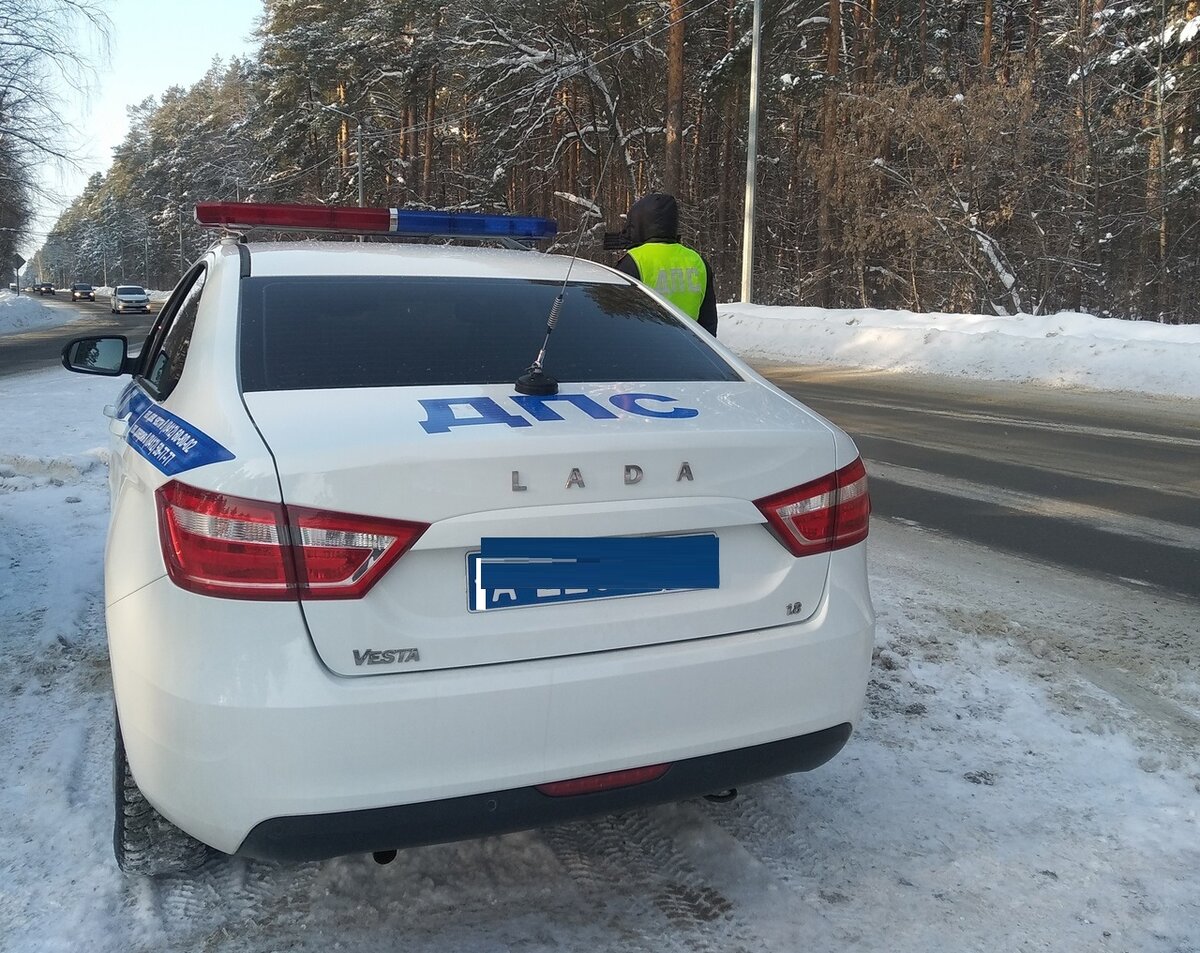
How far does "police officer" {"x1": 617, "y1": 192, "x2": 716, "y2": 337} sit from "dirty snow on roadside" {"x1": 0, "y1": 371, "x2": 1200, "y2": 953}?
2037mm

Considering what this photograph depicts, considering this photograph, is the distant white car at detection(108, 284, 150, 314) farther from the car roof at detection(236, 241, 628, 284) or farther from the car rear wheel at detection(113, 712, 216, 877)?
the car rear wheel at detection(113, 712, 216, 877)

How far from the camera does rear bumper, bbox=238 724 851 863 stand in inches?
76.3

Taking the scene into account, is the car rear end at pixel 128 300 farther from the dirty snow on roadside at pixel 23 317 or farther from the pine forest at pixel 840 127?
the pine forest at pixel 840 127

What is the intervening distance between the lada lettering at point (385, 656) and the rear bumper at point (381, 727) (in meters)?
0.03

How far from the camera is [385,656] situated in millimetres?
1926

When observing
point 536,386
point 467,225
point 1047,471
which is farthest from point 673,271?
point 1047,471

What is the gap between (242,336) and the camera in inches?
98.4

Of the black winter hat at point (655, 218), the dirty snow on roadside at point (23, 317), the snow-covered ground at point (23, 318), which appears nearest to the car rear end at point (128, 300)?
the snow-covered ground at point (23, 318)

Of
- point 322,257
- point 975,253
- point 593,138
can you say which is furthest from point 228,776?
point 593,138

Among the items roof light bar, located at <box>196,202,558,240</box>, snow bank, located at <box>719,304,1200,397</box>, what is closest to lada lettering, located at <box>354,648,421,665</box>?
roof light bar, located at <box>196,202,558,240</box>

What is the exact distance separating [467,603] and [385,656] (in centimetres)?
19

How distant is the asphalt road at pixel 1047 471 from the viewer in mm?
5473

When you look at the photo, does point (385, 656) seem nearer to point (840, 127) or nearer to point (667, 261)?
point (667, 261)

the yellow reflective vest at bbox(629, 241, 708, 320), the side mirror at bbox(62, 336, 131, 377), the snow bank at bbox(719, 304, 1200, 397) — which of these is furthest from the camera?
the snow bank at bbox(719, 304, 1200, 397)
